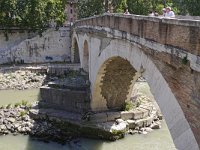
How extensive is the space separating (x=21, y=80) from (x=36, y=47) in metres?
7.85

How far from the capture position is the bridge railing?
24.2ft

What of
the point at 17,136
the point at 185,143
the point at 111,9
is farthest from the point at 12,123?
the point at 111,9

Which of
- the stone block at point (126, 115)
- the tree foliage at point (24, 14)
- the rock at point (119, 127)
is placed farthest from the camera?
the tree foliage at point (24, 14)

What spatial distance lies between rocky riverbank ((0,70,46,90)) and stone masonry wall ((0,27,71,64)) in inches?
189

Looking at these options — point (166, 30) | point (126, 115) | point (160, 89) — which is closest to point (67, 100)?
point (126, 115)

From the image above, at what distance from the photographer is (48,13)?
41156mm

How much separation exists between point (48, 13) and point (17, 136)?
78.7 ft

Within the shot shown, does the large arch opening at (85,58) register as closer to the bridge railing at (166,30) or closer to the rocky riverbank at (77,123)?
the rocky riverbank at (77,123)

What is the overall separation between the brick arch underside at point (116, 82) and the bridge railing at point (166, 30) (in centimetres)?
439

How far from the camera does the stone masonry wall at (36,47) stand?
127 ft

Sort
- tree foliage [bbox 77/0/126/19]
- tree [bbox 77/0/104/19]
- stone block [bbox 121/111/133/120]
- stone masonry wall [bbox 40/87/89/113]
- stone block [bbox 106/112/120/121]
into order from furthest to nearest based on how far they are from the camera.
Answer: tree [bbox 77/0/104/19]
tree foliage [bbox 77/0/126/19]
stone masonry wall [bbox 40/87/89/113]
stone block [bbox 121/111/133/120]
stone block [bbox 106/112/120/121]

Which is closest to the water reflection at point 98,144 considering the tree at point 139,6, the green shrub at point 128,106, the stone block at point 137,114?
the stone block at point 137,114

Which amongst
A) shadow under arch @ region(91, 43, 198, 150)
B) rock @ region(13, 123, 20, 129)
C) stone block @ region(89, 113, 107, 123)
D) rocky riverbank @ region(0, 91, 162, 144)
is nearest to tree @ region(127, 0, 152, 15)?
rocky riverbank @ region(0, 91, 162, 144)

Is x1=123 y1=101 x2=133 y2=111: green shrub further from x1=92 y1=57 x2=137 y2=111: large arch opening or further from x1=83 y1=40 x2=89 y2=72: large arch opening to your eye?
x1=83 y1=40 x2=89 y2=72: large arch opening
